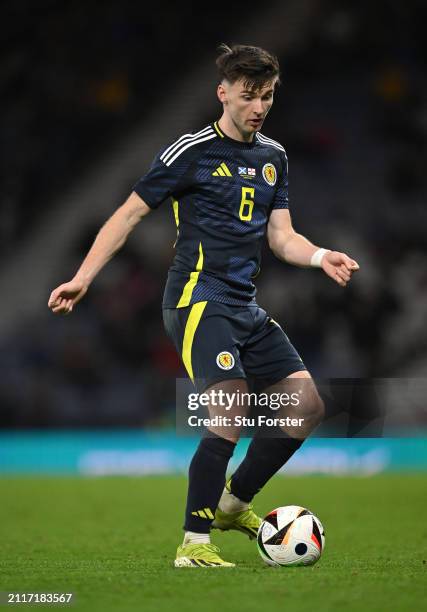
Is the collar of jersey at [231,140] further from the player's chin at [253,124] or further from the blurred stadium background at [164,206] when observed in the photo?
the blurred stadium background at [164,206]

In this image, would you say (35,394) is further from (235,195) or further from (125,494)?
(235,195)

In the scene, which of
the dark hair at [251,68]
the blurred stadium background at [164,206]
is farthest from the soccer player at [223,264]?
the blurred stadium background at [164,206]

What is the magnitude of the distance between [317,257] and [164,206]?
34.9 feet

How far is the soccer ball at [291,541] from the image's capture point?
4.77 m

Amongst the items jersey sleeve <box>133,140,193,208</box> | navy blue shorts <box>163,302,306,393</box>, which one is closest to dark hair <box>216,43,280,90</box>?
jersey sleeve <box>133,140,193,208</box>

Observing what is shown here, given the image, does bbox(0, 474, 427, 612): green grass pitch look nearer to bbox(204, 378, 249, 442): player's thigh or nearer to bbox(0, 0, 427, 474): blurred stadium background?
bbox(204, 378, 249, 442): player's thigh

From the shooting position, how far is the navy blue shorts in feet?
15.5

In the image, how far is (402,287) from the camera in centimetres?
1431

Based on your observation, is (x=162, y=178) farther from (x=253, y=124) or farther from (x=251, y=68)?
(x=251, y=68)

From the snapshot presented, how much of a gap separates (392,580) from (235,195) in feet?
5.97

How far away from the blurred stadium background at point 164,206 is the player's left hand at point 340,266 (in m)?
7.11

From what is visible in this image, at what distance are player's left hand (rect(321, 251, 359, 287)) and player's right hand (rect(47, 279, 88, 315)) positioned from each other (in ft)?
3.52

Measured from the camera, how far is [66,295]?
15.0ft

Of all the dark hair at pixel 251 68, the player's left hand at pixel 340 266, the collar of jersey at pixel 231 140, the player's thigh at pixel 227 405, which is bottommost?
the player's thigh at pixel 227 405
